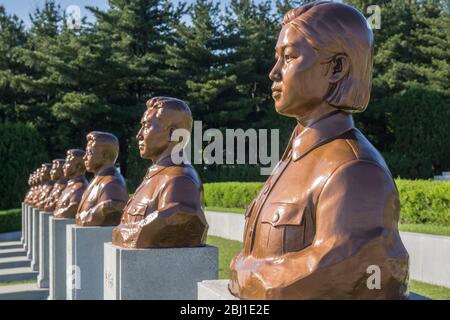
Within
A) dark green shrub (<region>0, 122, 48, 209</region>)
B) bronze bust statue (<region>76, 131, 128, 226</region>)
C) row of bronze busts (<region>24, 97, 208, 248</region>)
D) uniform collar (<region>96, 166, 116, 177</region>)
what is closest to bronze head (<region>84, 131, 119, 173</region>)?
bronze bust statue (<region>76, 131, 128, 226</region>)

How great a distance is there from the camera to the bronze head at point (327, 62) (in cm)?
273

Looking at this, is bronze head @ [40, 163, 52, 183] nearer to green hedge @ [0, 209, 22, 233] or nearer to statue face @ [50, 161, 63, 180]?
statue face @ [50, 161, 63, 180]

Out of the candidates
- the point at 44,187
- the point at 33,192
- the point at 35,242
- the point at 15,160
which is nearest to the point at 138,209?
the point at 35,242

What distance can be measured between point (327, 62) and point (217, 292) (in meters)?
1.21

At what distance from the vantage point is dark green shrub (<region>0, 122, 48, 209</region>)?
24.5 meters

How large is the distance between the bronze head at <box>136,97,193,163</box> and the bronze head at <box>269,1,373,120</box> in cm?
275

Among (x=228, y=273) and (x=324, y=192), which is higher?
(x=324, y=192)

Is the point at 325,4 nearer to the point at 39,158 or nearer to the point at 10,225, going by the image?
the point at 10,225

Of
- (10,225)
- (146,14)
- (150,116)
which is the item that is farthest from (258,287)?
(146,14)

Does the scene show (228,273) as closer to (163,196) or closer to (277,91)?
(163,196)

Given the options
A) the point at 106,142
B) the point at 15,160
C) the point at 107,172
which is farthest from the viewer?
the point at 15,160

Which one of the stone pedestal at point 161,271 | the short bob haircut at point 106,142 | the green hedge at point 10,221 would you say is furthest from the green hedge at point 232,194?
the stone pedestal at point 161,271

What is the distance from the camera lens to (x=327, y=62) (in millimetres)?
2732

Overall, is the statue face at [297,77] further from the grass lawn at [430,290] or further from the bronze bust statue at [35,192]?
the bronze bust statue at [35,192]
